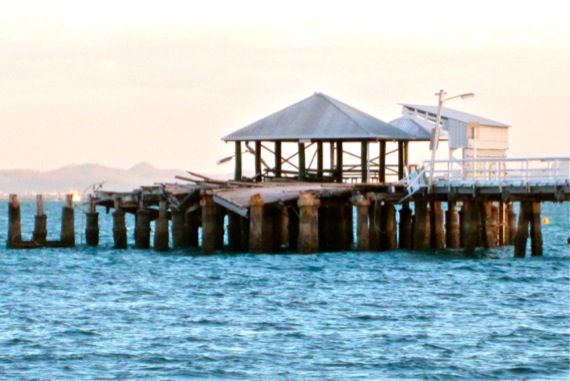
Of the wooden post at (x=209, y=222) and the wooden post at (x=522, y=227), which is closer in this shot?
the wooden post at (x=522, y=227)

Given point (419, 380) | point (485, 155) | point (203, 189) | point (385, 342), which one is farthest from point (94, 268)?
point (419, 380)

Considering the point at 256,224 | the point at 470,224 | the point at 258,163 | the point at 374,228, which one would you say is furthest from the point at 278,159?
the point at 470,224

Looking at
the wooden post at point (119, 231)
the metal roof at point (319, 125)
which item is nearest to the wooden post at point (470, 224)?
the metal roof at point (319, 125)

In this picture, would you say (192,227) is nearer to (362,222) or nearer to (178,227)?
(178,227)

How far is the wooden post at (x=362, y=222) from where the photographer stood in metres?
50.7

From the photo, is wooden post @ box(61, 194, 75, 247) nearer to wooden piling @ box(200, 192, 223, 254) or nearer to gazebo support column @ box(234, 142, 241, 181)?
gazebo support column @ box(234, 142, 241, 181)

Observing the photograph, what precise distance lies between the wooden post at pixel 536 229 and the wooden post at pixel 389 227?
5653 mm

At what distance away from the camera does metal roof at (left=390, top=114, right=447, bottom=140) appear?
6172cm

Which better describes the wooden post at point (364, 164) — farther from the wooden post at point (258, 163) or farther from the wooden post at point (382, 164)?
the wooden post at point (258, 163)

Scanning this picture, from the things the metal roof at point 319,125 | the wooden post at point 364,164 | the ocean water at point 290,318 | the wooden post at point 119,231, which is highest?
the metal roof at point 319,125

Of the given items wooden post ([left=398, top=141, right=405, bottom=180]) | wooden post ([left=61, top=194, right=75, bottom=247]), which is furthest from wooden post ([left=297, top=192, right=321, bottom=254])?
wooden post ([left=61, top=194, right=75, bottom=247])

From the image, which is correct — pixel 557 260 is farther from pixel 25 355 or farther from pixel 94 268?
pixel 25 355

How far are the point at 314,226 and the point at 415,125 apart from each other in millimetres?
14671

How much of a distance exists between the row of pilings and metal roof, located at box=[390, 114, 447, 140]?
4614 millimetres
